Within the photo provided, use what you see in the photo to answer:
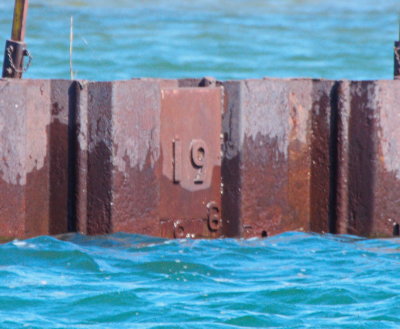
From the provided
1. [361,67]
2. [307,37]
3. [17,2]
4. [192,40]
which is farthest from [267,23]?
[17,2]

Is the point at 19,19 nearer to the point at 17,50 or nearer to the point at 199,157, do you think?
the point at 17,50

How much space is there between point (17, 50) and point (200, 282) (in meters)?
2.46

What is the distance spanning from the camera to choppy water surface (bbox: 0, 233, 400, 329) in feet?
25.1

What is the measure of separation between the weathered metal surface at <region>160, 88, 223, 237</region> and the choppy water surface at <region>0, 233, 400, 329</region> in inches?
9.2

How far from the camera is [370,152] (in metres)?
9.12

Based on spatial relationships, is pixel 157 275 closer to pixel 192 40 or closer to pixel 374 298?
pixel 374 298

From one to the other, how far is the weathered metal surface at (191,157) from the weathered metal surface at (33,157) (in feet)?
2.49

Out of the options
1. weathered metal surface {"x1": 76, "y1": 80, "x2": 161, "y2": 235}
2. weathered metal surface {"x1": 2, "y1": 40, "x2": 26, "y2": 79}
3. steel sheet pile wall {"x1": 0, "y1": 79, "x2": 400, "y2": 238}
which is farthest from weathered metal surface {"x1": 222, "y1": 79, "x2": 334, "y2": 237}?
weathered metal surface {"x1": 2, "y1": 40, "x2": 26, "y2": 79}

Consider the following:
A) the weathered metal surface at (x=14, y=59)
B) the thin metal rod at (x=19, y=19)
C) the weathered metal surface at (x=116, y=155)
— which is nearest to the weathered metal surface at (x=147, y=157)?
the weathered metal surface at (x=116, y=155)

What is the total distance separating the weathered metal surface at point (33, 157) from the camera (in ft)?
28.1

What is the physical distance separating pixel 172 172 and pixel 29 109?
3.80ft

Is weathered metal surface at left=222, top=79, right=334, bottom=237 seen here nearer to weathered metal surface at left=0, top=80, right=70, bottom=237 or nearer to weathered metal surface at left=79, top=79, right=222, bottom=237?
weathered metal surface at left=79, top=79, right=222, bottom=237

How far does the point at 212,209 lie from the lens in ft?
29.9

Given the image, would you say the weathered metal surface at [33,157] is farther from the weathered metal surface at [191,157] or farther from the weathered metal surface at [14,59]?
the weathered metal surface at [191,157]
